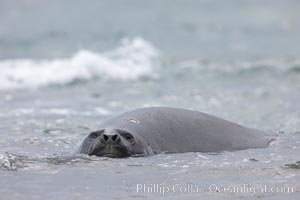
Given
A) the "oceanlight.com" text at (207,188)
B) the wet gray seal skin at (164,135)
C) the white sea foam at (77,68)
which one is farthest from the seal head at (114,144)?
the white sea foam at (77,68)

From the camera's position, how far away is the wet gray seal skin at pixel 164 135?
6.59 metres

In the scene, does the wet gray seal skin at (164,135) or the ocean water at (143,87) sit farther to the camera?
the wet gray seal skin at (164,135)

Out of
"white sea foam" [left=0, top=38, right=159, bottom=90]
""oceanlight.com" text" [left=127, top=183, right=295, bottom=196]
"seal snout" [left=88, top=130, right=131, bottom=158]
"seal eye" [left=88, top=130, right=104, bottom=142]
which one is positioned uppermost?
"white sea foam" [left=0, top=38, right=159, bottom=90]

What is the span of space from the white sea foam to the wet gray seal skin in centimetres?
820

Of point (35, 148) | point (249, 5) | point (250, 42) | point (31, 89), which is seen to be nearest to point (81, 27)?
point (250, 42)

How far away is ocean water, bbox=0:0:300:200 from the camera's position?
6109mm

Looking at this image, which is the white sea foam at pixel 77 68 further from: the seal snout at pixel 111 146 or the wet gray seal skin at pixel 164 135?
the seal snout at pixel 111 146

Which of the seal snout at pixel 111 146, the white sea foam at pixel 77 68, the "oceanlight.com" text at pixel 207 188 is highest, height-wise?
the white sea foam at pixel 77 68

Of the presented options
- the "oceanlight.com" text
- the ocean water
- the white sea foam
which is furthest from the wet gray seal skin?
the white sea foam

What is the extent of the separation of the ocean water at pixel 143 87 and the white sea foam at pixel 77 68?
0.04m

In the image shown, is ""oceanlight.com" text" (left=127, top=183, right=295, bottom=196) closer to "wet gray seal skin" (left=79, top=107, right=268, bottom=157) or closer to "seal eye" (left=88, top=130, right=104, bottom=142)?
"wet gray seal skin" (left=79, top=107, right=268, bottom=157)

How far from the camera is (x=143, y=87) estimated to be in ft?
51.9

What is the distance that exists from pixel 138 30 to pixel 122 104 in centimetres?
1263

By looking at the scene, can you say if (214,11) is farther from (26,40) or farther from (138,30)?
(26,40)
